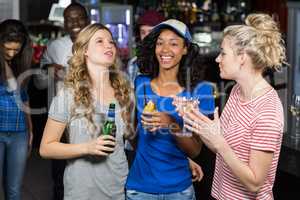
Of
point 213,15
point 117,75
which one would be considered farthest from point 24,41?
point 213,15

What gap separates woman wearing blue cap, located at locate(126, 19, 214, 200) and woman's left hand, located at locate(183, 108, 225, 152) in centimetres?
27

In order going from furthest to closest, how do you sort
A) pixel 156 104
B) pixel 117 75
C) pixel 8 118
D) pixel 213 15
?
pixel 213 15, pixel 8 118, pixel 117 75, pixel 156 104

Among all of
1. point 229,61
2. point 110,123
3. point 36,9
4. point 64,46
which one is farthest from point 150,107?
point 36,9

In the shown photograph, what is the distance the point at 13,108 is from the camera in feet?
11.0

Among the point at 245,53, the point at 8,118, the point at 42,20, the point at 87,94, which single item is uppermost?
the point at 42,20

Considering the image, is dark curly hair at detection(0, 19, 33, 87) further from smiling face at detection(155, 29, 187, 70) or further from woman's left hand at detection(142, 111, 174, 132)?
woman's left hand at detection(142, 111, 174, 132)

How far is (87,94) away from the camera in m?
2.29

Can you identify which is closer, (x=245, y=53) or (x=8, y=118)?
(x=245, y=53)

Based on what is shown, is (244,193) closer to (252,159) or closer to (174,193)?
(252,159)

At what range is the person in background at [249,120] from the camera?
1876 millimetres

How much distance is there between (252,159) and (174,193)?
1.87 ft

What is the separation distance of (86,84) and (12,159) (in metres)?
1.31

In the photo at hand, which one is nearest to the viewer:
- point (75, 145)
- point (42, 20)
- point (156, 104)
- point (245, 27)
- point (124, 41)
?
point (245, 27)

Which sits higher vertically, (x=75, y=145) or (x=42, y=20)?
(x=42, y=20)
